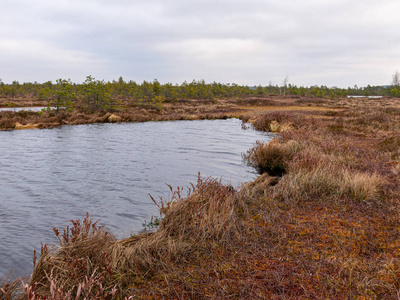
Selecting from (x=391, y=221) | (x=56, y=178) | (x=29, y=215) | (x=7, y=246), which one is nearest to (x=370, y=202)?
(x=391, y=221)

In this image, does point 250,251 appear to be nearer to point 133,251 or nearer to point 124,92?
point 133,251

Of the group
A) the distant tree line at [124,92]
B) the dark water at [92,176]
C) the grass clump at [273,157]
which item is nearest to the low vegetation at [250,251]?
the dark water at [92,176]

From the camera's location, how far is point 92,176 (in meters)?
11.4

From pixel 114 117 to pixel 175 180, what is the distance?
2562 centimetres

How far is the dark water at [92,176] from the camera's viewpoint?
6.87m

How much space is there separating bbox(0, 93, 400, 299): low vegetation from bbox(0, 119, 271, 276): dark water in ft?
6.07

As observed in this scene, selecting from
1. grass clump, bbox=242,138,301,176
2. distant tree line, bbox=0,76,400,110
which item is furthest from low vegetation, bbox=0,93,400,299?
distant tree line, bbox=0,76,400,110

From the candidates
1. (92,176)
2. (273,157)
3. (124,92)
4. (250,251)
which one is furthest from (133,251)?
(124,92)

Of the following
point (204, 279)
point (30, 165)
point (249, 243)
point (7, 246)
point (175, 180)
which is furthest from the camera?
point (30, 165)

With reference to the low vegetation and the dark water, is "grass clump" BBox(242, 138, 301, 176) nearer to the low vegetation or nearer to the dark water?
the dark water

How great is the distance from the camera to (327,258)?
13.7ft

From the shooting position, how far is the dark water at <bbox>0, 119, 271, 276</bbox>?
271 inches

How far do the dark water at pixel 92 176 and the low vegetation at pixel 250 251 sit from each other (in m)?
1.85

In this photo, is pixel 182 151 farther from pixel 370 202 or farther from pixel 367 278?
pixel 367 278
